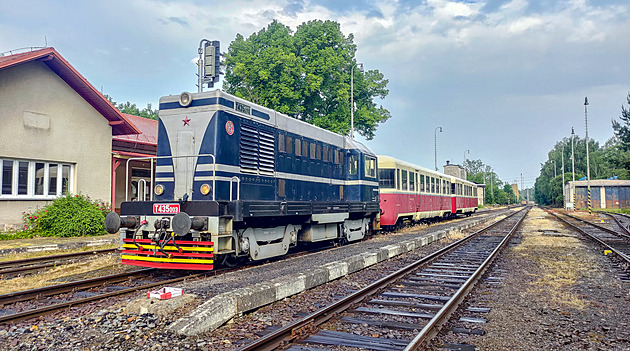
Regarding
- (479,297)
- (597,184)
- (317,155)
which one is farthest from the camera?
(597,184)

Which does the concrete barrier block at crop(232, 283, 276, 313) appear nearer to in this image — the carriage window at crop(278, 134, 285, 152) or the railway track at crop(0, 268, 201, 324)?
the railway track at crop(0, 268, 201, 324)

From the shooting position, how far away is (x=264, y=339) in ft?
14.5

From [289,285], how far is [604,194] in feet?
212

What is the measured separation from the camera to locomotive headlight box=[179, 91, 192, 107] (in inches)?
357

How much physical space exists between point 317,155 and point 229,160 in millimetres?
4073

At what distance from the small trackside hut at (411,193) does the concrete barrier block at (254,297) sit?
1272 centimetres

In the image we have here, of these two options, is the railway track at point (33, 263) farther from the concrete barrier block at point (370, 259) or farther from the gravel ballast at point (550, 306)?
the gravel ballast at point (550, 306)

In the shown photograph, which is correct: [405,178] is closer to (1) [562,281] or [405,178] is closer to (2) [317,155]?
(2) [317,155]

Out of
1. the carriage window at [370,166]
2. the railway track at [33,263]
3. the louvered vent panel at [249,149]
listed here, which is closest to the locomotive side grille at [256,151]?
the louvered vent panel at [249,149]

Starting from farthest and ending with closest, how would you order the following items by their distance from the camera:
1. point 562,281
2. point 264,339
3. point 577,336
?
point 562,281 < point 577,336 < point 264,339

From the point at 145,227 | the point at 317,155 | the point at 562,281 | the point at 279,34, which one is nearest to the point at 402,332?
the point at 562,281

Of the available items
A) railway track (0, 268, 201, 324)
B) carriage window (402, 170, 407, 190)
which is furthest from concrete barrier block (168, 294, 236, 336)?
carriage window (402, 170, 407, 190)

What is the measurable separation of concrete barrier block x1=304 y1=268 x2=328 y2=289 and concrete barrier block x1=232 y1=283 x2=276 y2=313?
1037 mm

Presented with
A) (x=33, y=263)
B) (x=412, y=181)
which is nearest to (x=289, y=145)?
(x=33, y=263)
